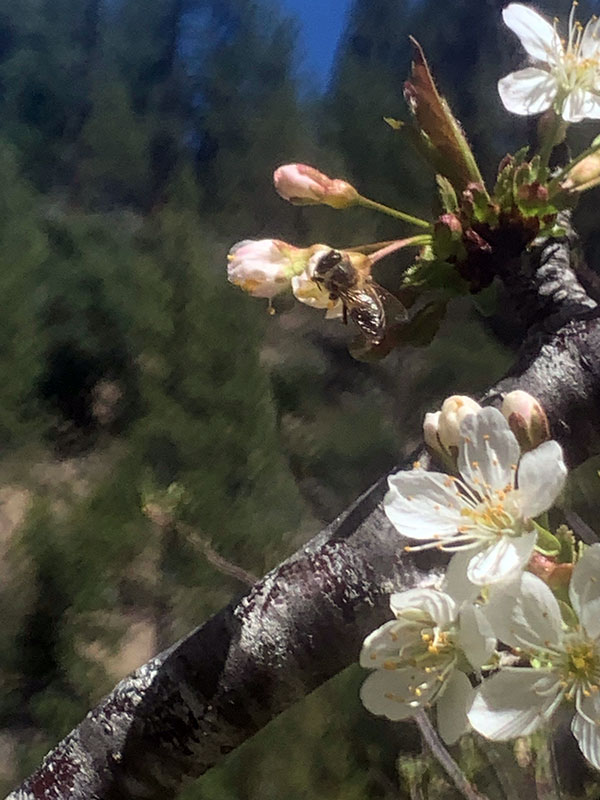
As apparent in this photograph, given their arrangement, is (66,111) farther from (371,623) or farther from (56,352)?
(371,623)

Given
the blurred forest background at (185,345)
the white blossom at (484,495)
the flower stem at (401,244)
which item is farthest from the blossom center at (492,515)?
the blurred forest background at (185,345)

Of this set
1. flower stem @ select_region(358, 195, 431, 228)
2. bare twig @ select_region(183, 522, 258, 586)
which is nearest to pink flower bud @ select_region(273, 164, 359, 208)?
flower stem @ select_region(358, 195, 431, 228)

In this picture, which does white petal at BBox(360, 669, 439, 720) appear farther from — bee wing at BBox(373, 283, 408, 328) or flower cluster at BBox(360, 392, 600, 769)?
bee wing at BBox(373, 283, 408, 328)

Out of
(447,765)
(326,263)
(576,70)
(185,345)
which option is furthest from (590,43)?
(185,345)

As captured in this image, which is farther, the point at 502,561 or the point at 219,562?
the point at 219,562

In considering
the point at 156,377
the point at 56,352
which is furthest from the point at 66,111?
the point at 156,377

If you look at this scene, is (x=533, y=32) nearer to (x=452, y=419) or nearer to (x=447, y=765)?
(x=452, y=419)
